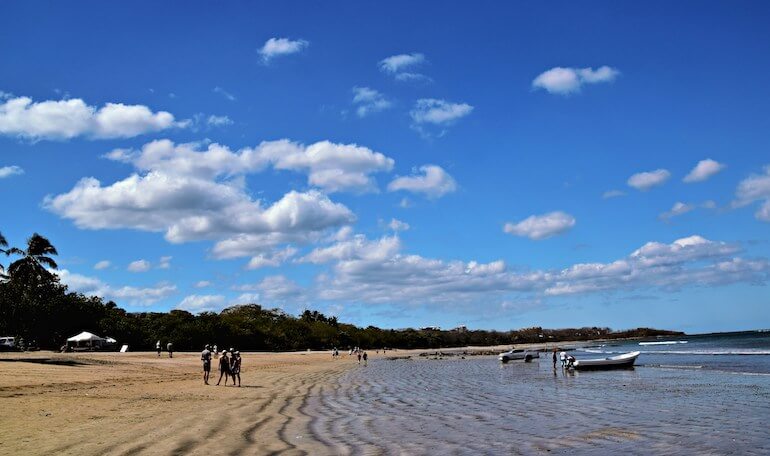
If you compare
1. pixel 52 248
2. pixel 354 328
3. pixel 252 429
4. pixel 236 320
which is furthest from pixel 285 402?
pixel 354 328

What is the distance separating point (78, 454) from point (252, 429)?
437 centimetres

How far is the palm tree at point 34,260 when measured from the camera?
5944cm

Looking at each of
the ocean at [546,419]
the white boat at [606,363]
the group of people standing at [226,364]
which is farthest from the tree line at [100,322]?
the white boat at [606,363]

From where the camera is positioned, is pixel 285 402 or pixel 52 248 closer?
pixel 285 402

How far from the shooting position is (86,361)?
41906 mm

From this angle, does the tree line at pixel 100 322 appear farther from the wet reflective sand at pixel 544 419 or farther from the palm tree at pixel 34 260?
the wet reflective sand at pixel 544 419

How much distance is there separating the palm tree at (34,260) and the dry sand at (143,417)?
34243mm

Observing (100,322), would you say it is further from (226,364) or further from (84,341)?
(226,364)

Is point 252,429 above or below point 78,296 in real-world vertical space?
below

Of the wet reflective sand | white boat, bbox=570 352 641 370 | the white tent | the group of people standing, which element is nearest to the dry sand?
the group of people standing

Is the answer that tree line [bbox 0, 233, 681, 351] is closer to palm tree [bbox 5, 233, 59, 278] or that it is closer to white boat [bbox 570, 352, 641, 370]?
palm tree [bbox 5, 233, 59, 278]

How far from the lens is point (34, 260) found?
6012 cm

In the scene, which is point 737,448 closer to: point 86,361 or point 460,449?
point 460,449

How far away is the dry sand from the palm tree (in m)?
34.2
